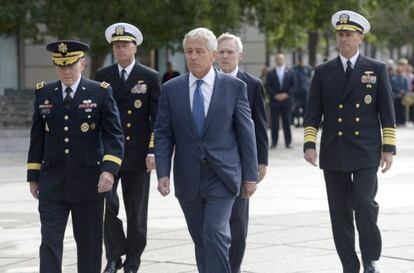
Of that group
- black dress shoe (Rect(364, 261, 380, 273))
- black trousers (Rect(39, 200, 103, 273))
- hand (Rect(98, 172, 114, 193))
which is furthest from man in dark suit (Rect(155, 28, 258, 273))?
black dress shoe (Rect(364, 261, 380, 273))

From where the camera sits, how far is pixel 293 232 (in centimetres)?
1212

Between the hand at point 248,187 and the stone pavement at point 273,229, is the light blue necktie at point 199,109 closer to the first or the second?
the hand at point 248,187

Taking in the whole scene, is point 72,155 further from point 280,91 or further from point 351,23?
point 280,91

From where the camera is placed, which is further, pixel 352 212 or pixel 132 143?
pixel 132 143

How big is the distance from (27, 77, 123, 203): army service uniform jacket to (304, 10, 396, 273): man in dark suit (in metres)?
1.85

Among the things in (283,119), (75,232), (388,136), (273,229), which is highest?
(388,136)

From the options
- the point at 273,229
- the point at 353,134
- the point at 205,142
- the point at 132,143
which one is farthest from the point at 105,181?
the point at 273,229

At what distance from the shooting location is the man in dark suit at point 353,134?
30.8 feet

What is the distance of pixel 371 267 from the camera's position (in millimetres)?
9445

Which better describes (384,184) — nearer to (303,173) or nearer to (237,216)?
(303,173)

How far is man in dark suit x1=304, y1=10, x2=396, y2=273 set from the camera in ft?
30.8

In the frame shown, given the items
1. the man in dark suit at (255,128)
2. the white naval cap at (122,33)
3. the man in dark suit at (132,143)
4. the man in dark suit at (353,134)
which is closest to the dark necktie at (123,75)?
the man in dark suit at (132,143)

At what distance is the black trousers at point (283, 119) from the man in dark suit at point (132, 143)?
14.2 metres

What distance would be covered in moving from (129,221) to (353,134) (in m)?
2.01
